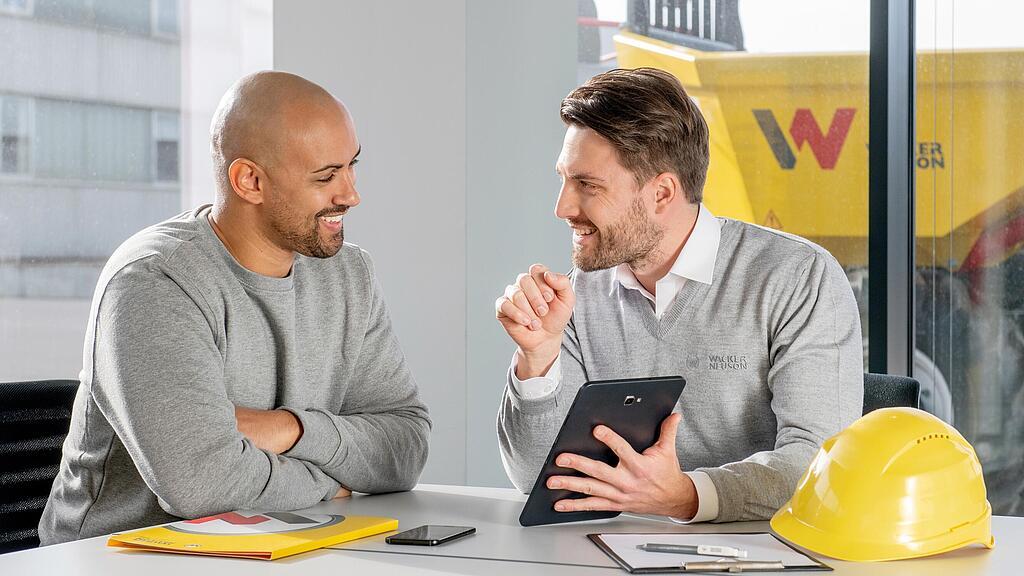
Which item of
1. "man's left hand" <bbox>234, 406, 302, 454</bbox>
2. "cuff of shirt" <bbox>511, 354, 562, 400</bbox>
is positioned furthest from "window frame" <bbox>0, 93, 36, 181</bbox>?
"cuff of shirt" <bbox>511, 354, 562, 400</bbox>

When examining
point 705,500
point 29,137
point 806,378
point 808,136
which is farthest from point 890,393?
point 29,137

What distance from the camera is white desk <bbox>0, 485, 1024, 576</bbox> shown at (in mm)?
1400

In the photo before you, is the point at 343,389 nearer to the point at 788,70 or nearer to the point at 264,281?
the point at 264,281

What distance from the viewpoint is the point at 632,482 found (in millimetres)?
1701

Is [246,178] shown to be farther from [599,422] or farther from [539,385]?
[599,422]

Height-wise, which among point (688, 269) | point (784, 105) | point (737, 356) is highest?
point (784, 105)

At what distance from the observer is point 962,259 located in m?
3.44

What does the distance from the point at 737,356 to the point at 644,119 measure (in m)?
0.48

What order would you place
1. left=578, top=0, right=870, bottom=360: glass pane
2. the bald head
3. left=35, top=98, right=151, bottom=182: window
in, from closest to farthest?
the bald head → left=35, top=98, right=151, bottom=182: window → left=578, top=0, right=870, bottom=360: glass pane

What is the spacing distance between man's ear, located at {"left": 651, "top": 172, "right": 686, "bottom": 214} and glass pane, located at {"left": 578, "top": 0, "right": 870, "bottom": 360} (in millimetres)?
1505

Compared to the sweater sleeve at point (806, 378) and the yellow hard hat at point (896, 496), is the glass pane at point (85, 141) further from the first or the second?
the yellow hard hat at point (896, 496)

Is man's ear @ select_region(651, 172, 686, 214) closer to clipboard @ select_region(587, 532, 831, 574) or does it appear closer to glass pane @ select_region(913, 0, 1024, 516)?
clipboard @ select_region(587, 532, 831, 574)

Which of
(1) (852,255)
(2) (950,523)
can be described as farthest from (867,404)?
(1) (852,255)

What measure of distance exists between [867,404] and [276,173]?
1.22 meters
